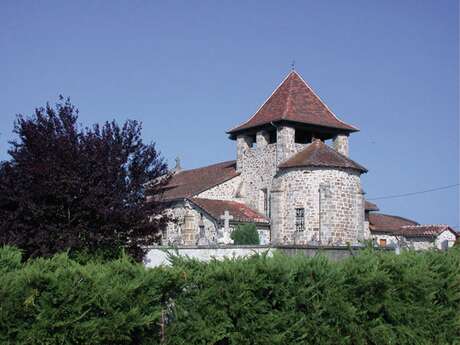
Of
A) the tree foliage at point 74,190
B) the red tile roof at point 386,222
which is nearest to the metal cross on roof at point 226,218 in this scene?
the red tile roof at point 386,222

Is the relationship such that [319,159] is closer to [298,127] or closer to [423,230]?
[298,127]

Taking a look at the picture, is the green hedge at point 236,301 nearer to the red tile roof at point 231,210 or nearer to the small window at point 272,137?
the red tile roof at point 231,210

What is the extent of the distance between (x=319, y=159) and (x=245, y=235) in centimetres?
557

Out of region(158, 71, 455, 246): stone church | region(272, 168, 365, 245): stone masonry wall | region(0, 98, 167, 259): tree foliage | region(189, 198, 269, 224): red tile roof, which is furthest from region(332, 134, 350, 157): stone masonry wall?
region(0, 98, 167, 259): tree foliage

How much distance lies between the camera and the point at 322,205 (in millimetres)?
30438

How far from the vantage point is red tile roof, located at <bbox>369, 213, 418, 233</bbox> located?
3984 cm

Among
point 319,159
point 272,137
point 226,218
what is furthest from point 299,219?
point 272,137

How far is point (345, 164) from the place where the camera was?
103 feet

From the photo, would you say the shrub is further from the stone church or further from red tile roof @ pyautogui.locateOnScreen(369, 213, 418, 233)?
red tile roof @ pyautogui.locateOnScreen(369, 213, 418, 233)

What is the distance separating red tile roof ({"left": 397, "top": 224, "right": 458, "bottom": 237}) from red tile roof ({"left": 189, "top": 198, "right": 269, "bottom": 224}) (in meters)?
11.2

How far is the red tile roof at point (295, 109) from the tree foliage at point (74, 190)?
1861cm

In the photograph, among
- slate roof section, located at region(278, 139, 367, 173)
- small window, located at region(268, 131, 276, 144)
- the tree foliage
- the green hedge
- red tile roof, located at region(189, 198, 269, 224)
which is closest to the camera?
the green hedge

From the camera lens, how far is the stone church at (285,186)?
30.8 metres

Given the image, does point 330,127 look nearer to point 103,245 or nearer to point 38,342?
point 103,245
